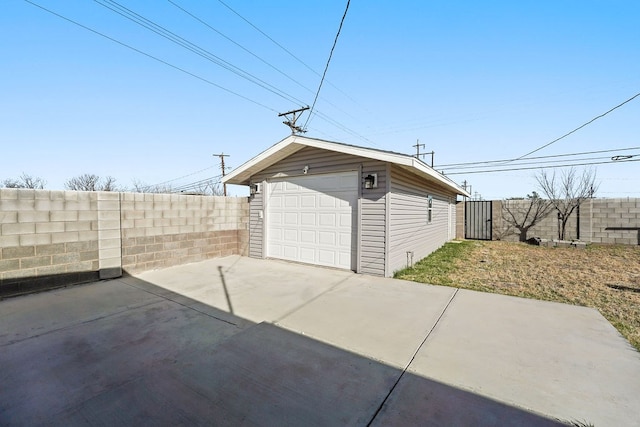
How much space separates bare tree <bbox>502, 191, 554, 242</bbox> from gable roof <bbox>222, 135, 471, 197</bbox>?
6037 mm

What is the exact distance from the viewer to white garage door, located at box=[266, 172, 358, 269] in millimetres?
6492

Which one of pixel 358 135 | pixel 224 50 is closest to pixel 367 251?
pixel 224 50

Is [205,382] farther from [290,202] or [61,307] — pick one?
[290,202]

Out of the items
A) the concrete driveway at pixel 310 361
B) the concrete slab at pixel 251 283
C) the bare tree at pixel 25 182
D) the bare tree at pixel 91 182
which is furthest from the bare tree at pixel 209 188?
the concrete driveway at pixel 310 361

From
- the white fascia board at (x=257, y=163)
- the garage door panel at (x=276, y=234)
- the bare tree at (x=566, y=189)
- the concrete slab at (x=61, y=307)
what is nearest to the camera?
the concrete slab at (x=61, y=307)

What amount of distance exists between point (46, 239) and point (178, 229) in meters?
2.44

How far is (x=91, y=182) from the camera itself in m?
23.5

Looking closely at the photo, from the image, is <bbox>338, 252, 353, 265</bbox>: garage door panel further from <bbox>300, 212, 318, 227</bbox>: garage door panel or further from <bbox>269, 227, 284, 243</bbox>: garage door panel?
<bbox>269, 227, 284, 243</bbox>: garage door panel

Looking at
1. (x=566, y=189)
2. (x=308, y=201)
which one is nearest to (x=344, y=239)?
(x=308, y=201)

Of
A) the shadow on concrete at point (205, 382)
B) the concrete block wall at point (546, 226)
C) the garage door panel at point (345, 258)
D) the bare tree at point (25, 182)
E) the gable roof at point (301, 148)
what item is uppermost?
the bare tree at point (25, 182)

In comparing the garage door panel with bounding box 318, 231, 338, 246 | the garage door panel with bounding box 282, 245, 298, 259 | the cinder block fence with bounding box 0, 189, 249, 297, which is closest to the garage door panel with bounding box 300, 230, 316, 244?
the garage door panel with bounding box 318, 231, 338, 246

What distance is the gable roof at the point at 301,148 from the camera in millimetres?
5603

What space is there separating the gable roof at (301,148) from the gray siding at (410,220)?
0.44m

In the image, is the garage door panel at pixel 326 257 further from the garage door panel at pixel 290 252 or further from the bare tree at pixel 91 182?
the bare tree at pixel 91 182
